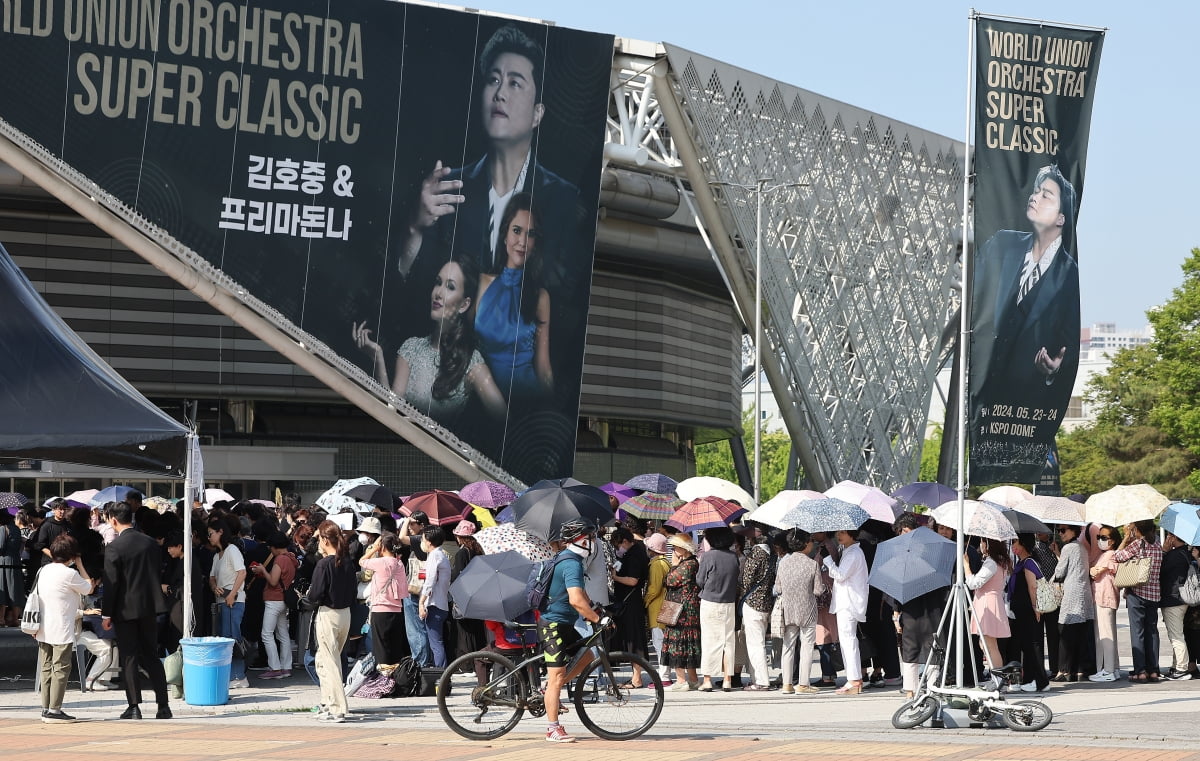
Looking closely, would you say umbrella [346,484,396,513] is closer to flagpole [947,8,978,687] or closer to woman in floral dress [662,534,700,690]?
woman in floral dress [662,534,700,690]

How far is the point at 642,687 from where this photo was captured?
1387 cm

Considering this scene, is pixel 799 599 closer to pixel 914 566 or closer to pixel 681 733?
pixel 914 566

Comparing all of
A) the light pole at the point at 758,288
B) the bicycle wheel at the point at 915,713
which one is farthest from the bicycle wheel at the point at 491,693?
the light pole at the point at 758,288

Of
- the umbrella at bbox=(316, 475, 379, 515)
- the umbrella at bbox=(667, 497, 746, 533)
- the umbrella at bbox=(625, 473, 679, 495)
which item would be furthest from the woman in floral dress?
the umbrella at bbox=(625, 473, 679, 495)

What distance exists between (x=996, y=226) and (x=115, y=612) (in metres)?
8.01

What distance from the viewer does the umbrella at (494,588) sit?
46.8ft

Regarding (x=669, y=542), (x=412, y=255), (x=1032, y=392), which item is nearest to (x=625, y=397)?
(x=412, y=255)

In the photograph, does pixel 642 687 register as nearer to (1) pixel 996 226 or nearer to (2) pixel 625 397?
(1) pixel 996 226

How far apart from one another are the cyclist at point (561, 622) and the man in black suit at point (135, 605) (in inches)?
148

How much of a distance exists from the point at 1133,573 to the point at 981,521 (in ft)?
10.7

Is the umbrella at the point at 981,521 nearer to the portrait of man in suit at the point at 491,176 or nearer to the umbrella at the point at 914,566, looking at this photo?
the umbrella at the point at 914,566

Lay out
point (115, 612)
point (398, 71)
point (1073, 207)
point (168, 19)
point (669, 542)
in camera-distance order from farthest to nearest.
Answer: point (398, 71) → point (168, 19) → point (669, 542) → point (1073, 207) → point (115, 612)

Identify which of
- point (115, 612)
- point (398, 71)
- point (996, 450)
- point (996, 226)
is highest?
point (398, 71)

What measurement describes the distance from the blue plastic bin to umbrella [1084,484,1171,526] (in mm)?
9115
